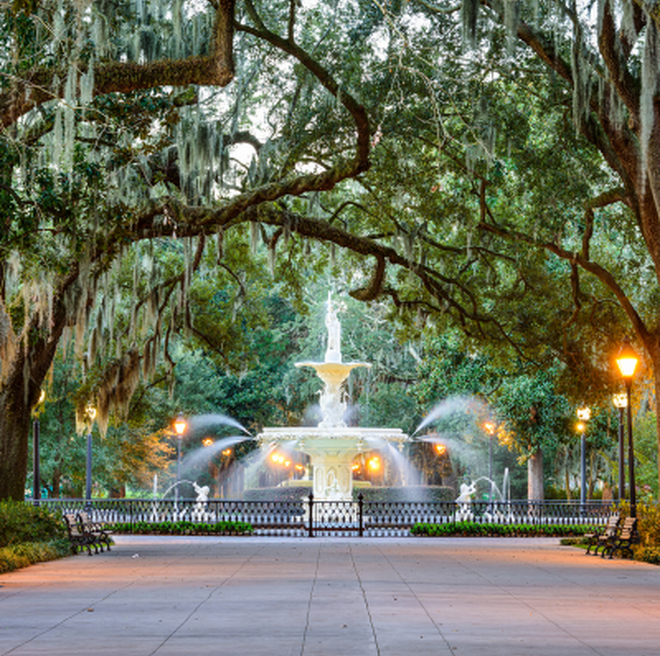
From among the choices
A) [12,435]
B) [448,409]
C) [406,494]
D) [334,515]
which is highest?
[448,409]

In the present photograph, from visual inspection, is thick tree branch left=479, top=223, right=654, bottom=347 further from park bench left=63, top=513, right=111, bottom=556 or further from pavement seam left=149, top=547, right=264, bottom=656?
park bench left=63, top=513, right=111, bottom=556

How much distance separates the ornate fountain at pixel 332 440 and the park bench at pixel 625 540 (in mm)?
10422

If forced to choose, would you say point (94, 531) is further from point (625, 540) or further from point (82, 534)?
point (625, 540)

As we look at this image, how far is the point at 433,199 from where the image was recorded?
19.8 metres

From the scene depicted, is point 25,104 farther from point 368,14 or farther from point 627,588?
point 627,588

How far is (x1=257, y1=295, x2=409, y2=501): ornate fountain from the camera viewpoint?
90.8 feet

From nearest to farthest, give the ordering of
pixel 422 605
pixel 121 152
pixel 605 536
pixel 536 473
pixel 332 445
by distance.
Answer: pixel 422 605
pixel 121 152
pixel 605 536
pixel 332 445
pixel 536 473

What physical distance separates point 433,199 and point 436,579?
30.2 feet

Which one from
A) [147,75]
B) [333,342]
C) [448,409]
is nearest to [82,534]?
[147,75]

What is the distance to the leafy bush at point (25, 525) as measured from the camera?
51.3ft

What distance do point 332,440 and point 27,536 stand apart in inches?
503

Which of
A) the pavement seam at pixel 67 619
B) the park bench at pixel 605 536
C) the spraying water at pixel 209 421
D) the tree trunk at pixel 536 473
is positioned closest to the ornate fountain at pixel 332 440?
the tree trunk at pixel 536 473

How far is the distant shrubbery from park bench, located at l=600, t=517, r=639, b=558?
385 inches

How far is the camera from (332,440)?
2795 cm
